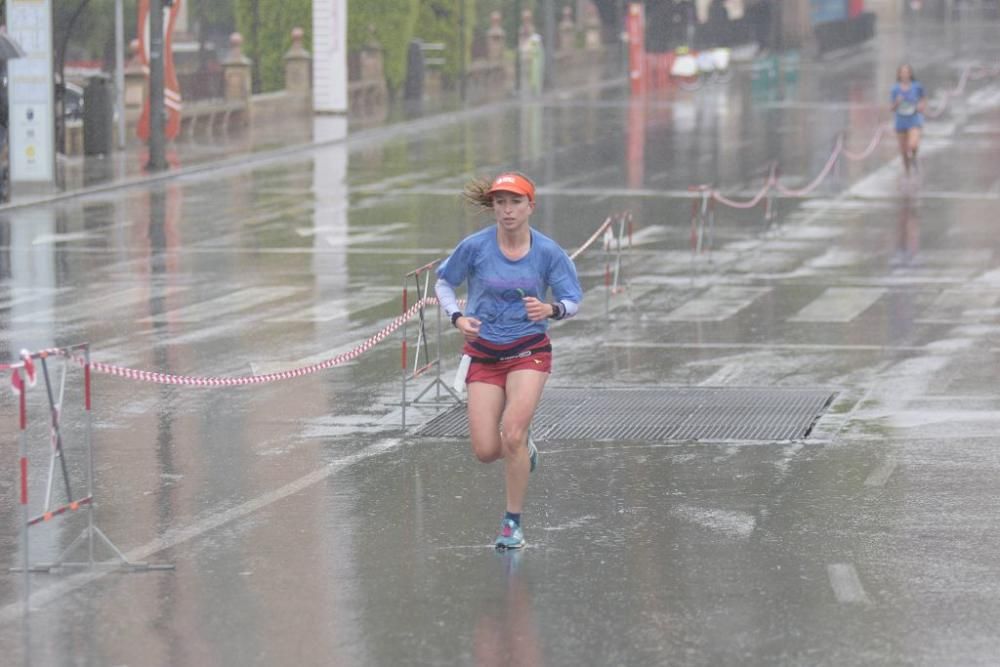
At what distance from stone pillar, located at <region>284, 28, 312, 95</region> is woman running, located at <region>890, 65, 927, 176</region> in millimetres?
21641

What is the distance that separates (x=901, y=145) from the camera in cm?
3284

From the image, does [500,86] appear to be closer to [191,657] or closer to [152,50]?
[152,50]

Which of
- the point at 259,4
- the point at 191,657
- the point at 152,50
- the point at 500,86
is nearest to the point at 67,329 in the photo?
the point at 191,657

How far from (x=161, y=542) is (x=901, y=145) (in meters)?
24.7

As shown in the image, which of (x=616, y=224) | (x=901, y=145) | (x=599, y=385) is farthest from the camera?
(x=901, y=145)

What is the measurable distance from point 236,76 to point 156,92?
1072cm

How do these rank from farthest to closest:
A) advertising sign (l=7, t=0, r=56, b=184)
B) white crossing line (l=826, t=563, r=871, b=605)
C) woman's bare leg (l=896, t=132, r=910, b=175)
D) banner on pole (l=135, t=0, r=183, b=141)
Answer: banner on pole (l=135, t=0, r=183, b=141) < woman's bare leg (l=896, t=132, r=910, b=175) < advertising sign (l=7, t=0, r=56, b=184) < white crossing line (l=826, t=563, r=871, b=605)

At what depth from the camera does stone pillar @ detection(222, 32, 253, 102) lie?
4566 centimetres

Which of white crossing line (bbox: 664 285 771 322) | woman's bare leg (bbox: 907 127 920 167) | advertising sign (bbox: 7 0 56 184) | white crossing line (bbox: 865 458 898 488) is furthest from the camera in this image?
woman's bare leg (bbox: 907 127 920 167)

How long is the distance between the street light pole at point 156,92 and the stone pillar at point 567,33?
4018 cm

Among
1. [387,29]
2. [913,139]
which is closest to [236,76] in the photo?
[387,29]

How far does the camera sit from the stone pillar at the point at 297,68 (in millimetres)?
51062

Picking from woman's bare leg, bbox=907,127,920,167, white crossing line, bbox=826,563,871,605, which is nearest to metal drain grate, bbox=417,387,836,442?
white crossing line, bbox=826,563,871,605

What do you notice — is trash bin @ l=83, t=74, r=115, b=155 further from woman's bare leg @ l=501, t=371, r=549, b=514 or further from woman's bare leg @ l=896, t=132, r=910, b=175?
woman's bare leg @ l=501, t=371, r=549, b=514
